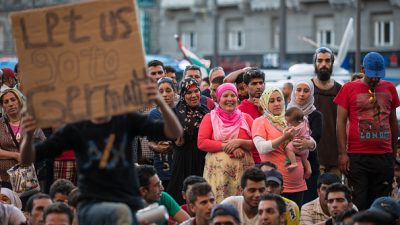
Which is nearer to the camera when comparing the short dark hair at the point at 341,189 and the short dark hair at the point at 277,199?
the short dark hair at the point at 277,199

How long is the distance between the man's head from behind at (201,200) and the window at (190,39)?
125 ft

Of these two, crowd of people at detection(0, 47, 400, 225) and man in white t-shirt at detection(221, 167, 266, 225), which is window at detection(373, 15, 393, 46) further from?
man in white t-shirt at detection(221, 167, 266, 225)

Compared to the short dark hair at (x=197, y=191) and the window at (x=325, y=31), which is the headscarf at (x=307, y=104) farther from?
the window at (x=325, y=31)

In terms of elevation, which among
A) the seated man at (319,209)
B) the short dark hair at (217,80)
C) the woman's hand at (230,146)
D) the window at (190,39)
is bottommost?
the window at (190,39)

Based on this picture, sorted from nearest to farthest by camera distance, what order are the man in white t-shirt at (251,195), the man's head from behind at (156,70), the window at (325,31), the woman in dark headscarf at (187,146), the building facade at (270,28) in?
1. the man in white t-shirt at (251,195)
2. the woman in dark headscarf at (187,146)
3. the man's head from behind at (156,70)
4. the building facade at (270,28)
5. the window at (325,31)

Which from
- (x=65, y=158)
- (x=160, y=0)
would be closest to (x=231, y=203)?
(x=65, y=158)

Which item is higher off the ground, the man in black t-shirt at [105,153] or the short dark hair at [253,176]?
the man in black t-shirt at [105,153]

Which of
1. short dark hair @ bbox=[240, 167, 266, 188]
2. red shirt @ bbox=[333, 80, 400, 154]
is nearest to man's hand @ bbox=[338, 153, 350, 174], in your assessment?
red shirt @ bbox=[333, 80, 400, 154]

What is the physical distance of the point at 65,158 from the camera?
13.4 metres

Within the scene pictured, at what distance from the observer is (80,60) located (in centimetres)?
897

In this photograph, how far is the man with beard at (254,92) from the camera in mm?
13898

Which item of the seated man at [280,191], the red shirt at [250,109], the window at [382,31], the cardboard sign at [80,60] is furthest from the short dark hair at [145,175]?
the window at [382,31]

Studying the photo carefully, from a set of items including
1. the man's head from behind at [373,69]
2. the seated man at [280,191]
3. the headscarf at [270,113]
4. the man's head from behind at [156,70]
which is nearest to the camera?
the seated man at [280,191]

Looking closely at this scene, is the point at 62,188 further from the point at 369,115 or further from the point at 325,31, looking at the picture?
the point at 325,31
